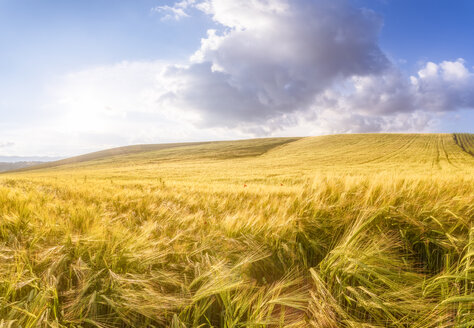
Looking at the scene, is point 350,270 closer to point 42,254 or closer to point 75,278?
Answer: point 75,278

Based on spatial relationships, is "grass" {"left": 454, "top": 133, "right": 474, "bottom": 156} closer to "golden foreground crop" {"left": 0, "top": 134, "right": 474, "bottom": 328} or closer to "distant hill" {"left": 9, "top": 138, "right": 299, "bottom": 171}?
"distant hill" {"left": 9, "top": 138, "right": 299, "bottom": 171}

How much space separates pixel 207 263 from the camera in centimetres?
145

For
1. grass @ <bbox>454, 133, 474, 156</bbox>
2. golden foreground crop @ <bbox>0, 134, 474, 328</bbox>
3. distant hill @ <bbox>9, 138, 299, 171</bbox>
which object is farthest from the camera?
distant hill @ <bbox>9, 138, 299, 171</bbox>

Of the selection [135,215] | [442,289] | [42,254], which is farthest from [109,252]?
[442,289]

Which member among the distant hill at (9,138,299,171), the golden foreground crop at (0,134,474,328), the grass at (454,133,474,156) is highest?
the distant hill at (9,138,299,171)

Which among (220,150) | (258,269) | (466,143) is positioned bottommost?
(466,143)

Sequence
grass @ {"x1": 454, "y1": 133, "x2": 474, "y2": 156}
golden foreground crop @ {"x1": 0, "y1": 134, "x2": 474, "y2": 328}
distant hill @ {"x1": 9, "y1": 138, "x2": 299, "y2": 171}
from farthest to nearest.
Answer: distant hill @ {"x1": 9, "y1": 138, "x2": 299, "y2": 171} < grass @ {"x1": 454, "y1": 133, "x2": 474, "y2": 156} < golden foreground crop @ {"x1": 0, "y1": 134, "x2": 474, "y2": 328}

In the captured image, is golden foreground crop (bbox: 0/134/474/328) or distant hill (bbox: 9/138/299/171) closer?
golden foreground crop (bbox: 0/134/474/328)

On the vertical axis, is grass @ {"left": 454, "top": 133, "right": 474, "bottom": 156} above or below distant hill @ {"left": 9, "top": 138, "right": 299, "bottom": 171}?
below

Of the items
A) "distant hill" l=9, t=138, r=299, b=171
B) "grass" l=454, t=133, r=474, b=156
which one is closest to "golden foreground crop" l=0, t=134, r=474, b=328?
"distant hill" l=9, t=138, r=299, b=171

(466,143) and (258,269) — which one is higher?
(258,269)

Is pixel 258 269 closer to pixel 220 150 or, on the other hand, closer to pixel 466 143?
pixel 220 150

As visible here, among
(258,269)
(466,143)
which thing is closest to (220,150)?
(466,143)

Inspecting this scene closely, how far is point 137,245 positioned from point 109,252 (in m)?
0.16
